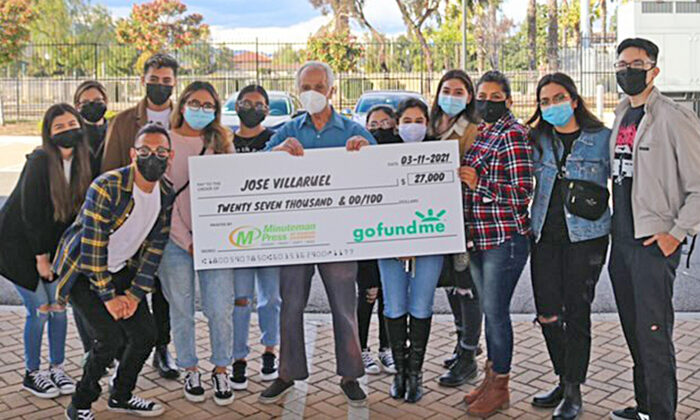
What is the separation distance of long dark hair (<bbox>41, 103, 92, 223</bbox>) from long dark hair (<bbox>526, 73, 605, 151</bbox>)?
2.86m

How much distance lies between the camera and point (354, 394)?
204 inches

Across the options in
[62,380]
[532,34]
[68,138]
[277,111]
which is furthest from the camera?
[532,34]

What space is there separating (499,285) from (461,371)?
96cm

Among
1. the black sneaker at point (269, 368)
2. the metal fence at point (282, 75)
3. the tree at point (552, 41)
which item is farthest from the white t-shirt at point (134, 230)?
the tree at point (552, 41)

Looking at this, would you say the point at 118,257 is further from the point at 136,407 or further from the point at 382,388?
the point at 382,388

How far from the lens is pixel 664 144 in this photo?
4.31 meters

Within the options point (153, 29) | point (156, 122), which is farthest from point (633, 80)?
point (153, 29)

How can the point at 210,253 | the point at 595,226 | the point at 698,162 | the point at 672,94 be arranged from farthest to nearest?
1. the point at 672,94
2. the point at 210,253
3. the point at 595,226
4. the point at 698,162

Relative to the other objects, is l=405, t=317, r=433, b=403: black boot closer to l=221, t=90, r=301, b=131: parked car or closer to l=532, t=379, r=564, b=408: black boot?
l=532, t=379, r=564, b=408: black boot

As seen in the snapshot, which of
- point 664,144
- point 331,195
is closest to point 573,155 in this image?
point 664,144

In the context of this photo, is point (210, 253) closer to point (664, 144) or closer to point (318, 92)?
point (318, 92)

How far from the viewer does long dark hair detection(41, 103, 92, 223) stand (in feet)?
16.1

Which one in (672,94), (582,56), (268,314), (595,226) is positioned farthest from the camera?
(582,56)

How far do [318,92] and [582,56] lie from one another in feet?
80.2
